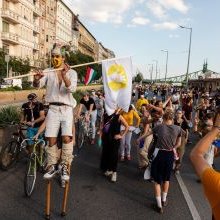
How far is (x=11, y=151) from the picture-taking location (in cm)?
919

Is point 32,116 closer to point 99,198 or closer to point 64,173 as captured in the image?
point 99,198

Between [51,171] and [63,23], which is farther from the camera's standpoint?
[63,23]

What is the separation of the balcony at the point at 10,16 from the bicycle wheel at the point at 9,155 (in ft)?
188

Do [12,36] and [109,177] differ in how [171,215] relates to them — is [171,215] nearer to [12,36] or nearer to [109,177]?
[109,177]

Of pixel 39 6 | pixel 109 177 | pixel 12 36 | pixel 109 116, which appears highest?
pixel 39 6

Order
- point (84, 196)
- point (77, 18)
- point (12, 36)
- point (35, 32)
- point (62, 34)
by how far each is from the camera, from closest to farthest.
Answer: point (84, 196) → point (12, 36) → point (35, 32) → point (62, 34) → point (77, 18)

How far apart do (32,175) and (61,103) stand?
169 centimetres

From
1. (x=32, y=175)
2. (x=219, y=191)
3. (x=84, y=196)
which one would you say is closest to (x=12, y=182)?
(x=32, y=175)

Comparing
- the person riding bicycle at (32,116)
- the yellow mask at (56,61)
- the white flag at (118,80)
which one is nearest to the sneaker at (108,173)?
the white flag at (118,80)

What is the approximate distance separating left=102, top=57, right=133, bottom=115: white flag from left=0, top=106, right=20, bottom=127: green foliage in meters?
4.87

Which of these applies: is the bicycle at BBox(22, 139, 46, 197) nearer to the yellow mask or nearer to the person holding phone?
the person holding phone

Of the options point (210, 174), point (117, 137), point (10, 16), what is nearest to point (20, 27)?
point (10, 16)

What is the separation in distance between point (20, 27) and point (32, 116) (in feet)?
215

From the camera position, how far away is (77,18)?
144875 millimetres
